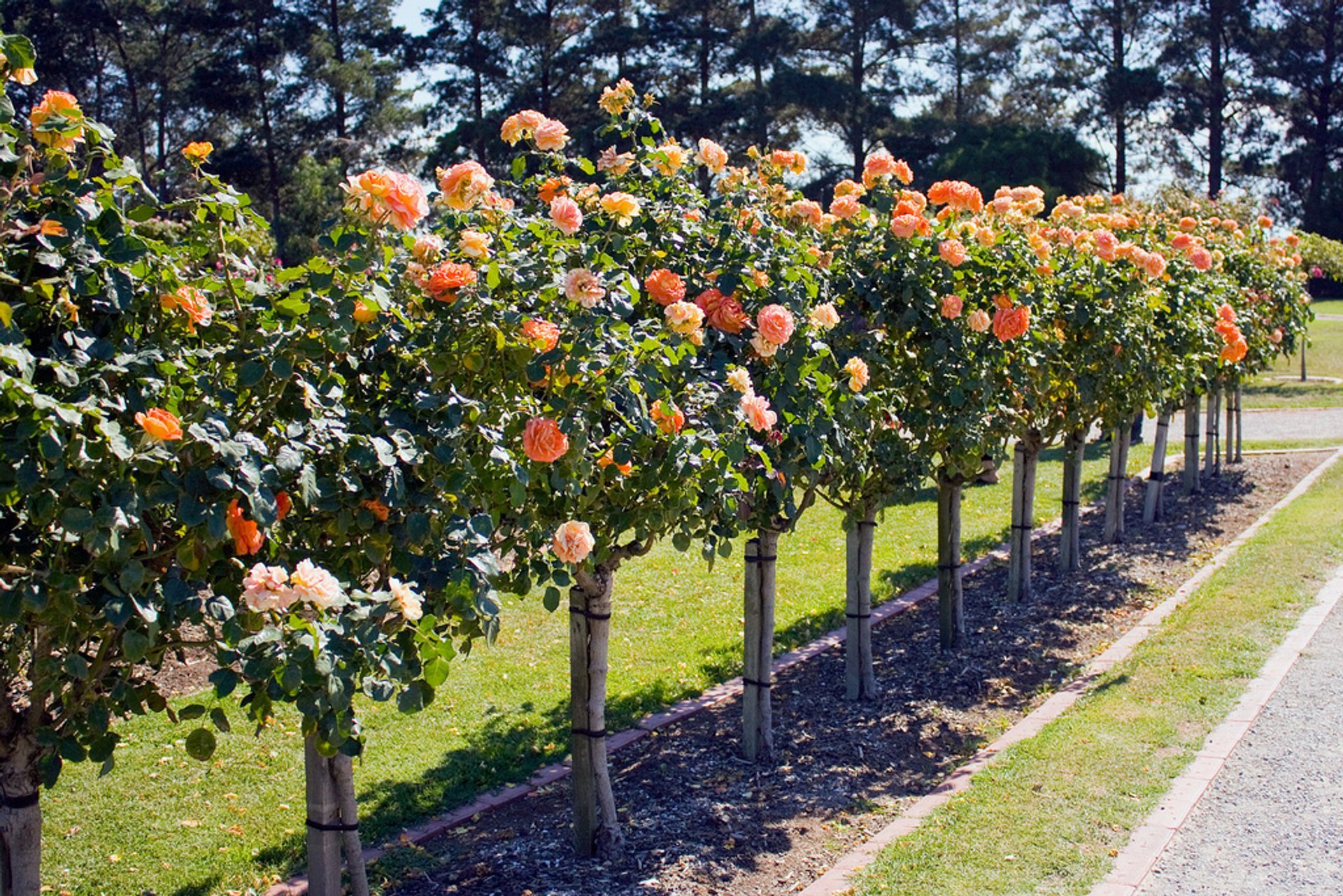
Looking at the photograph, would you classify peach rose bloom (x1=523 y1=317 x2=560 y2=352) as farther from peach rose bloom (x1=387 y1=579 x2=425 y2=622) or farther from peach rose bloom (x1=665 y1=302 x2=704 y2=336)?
peach rose bloom (x1=387 y1=579 x2=425 y2=622)

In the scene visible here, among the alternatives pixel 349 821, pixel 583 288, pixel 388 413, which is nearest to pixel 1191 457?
pixel 583 288

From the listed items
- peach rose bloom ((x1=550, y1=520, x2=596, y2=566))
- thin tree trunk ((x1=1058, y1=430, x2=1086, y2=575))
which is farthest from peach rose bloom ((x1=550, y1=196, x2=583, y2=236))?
thin tree trunk ((x1=1058, y1=430, x2=1086, y2=575))

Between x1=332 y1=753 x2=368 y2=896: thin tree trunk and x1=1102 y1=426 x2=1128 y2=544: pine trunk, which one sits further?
x1=1102 y1=426 x2=1128 y2=544: pine trunk

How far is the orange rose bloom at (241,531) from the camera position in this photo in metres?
2.37

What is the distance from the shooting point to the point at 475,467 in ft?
9.49

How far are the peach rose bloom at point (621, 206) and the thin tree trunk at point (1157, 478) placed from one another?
23.6 feet

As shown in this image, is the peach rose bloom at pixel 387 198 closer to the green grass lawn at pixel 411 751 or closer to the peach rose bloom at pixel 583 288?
the peach rose bloom at pixel 583 288

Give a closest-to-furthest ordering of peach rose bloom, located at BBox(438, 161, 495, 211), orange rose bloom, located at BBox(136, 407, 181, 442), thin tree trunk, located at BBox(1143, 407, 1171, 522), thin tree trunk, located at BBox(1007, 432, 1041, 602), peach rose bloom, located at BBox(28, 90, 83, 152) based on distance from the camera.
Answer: orange rose bloom, located at BBox(136, 407, 181, 442)
peach rose bloom, located at BBox(28, 90, 83, 152)
peach rose bloom, located at BBox(438, 161, 495, 211)
thin tree trunk, located at BBox(1007, 432, 1041, 602)
thin tree trunk, located at BBox(1143, 407, 1171, 522)

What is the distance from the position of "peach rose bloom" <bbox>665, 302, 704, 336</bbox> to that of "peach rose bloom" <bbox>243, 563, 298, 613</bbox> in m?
1.45

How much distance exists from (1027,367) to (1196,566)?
124 inches

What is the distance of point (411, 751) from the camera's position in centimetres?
527

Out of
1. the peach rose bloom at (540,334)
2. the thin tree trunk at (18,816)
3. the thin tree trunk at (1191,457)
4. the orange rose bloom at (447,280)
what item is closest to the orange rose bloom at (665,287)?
the peach rose bloom at (540,334)

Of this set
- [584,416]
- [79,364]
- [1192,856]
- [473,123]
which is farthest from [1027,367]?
[473,123]

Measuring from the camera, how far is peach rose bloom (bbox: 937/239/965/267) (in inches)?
201
